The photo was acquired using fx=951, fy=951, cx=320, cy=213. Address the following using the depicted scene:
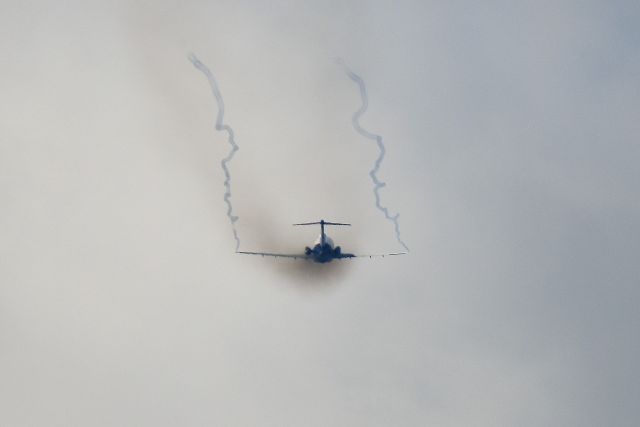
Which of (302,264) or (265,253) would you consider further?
(302,264)

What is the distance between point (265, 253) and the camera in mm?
118875

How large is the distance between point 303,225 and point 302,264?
304 inches

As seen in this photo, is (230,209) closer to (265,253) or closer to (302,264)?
(265,253)

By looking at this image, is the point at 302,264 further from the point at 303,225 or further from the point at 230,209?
the point at 230,209

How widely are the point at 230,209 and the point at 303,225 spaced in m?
11.5

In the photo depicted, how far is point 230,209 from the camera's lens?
116312 mm

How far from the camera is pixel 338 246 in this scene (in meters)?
116

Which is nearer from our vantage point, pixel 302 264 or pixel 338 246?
pixel 338 246

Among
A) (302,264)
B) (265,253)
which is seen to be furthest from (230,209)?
(302,264)

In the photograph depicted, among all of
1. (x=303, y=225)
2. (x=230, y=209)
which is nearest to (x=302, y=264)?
(x=303, y=225)

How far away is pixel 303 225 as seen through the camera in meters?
123

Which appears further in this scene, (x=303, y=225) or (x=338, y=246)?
(x=303, y=225)

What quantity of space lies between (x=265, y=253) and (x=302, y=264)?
1122 cm
